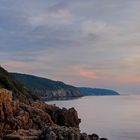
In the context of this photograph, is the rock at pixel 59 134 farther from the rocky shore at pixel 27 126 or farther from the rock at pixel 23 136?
the rock at pixel 23 136

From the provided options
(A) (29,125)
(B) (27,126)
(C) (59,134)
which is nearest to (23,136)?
(C) (59,134)

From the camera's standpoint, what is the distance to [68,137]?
57.8m

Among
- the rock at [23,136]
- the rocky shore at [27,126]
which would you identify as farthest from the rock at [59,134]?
the rock at [23,136]

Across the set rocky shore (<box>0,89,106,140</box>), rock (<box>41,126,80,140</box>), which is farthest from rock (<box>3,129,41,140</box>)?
rock (<box>41,126,80,140</box>)

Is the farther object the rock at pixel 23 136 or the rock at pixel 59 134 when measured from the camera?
the rock at pixel 23 136

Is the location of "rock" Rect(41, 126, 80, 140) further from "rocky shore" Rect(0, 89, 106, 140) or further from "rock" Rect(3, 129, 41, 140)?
"rock" Rect(3, 129, 41, 140)

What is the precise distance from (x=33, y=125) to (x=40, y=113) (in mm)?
6062

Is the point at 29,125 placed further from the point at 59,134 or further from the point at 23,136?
the point at 59,134

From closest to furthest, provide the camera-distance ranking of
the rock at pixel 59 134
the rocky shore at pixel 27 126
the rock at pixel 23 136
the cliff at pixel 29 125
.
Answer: the rock at pixel 59 134 → the rock at pixel 23 136 → the rocky shore at pixel 27 126 → the cliff at pixel 29 125

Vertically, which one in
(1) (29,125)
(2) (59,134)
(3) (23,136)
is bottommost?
(3) (23,136)

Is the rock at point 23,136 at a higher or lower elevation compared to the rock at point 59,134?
lower

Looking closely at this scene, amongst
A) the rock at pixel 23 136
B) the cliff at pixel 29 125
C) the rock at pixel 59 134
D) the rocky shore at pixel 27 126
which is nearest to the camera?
the rock at pixel 59 134

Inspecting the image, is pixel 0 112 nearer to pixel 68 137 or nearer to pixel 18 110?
pixel 18 110

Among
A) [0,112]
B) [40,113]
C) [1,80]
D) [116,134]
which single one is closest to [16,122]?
[0,112]
